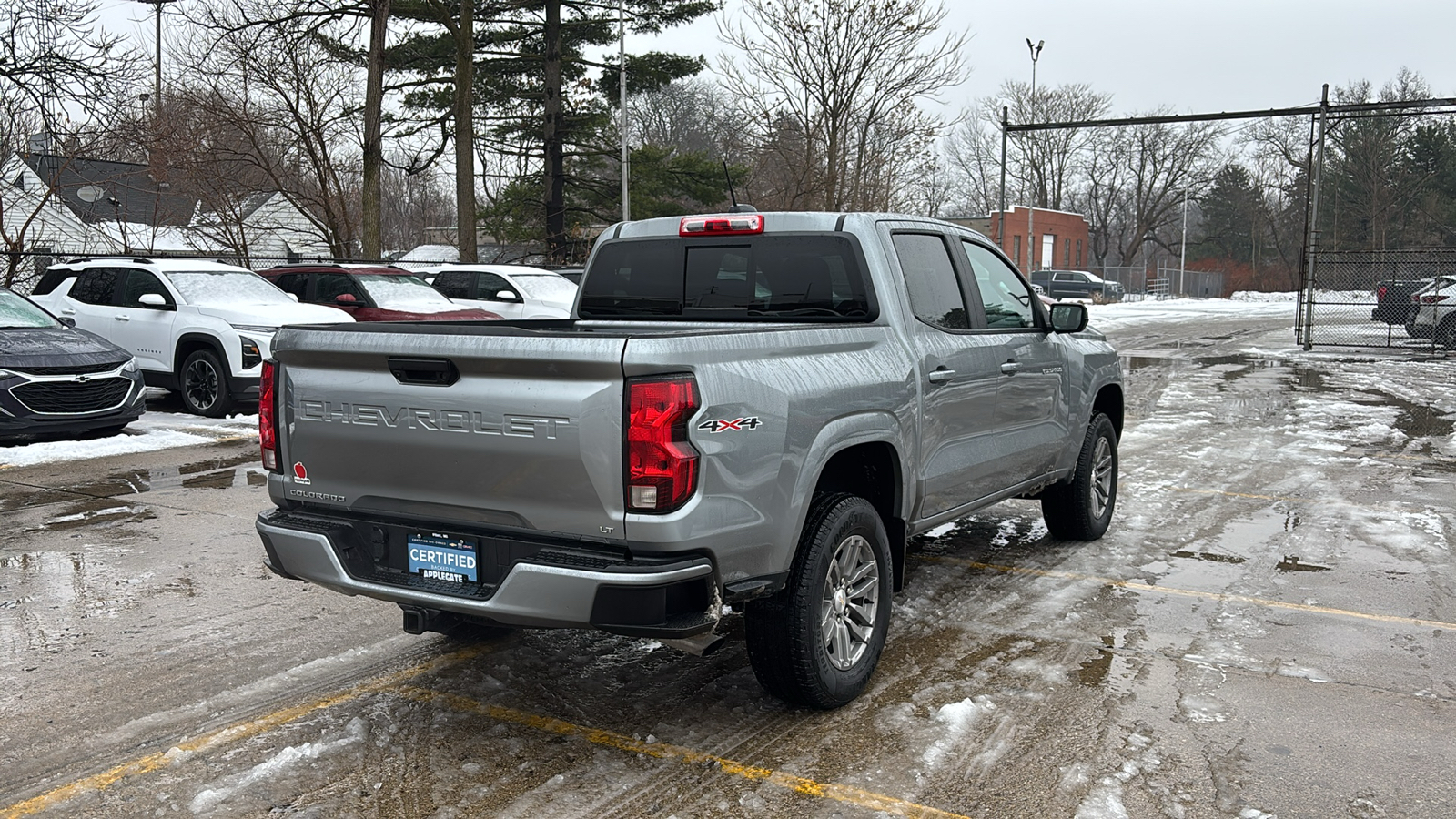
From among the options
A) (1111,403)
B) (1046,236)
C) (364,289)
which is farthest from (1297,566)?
(1046,236)

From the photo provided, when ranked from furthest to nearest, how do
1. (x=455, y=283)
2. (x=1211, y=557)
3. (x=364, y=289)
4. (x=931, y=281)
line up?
1. (x=455, y=283)
2. (x=364, y=289)
3. (x=1211, y=557)
4. (x=931, y=281)

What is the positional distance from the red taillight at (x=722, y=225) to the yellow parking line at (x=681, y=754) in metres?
2.24

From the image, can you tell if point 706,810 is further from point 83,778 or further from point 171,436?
point 171,436

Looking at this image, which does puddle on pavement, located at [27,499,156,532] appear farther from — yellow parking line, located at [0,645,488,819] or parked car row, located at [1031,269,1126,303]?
parked car row, located at [1031,269,1126,303]

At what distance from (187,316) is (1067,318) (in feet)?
34.5

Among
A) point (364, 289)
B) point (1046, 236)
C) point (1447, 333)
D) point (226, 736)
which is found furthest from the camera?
point (1046, 236)

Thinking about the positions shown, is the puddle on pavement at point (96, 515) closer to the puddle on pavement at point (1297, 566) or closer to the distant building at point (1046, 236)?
the puddle on pavement at point (1297, 566)

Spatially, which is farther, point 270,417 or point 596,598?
point 270,417

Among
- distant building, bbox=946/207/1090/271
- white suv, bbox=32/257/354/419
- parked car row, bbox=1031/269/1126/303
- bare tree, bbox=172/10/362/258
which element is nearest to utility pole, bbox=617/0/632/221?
bare tree, bbox=172/10/362/258

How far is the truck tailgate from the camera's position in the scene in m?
3.63

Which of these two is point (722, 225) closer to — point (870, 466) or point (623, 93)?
point (870, 466)

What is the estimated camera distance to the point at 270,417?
438cm

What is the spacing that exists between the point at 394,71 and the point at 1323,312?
3456cm

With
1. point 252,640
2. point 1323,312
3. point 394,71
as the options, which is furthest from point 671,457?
point 1323,312
